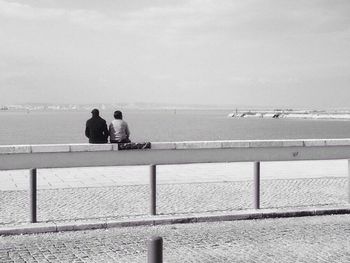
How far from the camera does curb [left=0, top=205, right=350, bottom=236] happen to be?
8.05 m

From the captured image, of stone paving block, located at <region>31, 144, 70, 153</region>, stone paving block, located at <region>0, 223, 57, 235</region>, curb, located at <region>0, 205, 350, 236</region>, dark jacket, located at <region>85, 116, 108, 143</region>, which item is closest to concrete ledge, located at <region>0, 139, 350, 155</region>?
stone paving block, located at <region>31, 144, 70, 153</region>

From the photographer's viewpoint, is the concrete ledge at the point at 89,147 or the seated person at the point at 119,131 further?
the seated person at the point at 119,131

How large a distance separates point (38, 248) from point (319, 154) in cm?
1629

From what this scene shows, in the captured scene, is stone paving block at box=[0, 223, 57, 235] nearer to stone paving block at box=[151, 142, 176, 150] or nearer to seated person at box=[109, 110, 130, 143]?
seated person at box=[109, 110, 130, 143]

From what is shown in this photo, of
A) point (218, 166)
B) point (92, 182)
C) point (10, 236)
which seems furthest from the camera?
point (218, 166)

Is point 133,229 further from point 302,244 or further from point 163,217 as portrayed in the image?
point 302,244

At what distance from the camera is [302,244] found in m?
7.28

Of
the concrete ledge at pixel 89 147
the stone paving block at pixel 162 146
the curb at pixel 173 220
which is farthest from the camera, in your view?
the stone paving block at pixel 162 146

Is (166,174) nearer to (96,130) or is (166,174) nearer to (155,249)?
(96,130)

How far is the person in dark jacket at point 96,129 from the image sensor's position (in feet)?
58.1

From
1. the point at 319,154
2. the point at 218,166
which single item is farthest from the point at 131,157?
the point at 319,154

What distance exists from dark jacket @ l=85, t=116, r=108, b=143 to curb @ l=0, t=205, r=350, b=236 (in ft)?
30.3

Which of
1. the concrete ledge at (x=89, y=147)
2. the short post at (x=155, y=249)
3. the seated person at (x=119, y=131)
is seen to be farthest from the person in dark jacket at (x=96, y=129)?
the short post at (x=155, y=249)

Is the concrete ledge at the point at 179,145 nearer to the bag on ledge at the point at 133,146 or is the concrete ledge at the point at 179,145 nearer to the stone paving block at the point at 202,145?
the stone paving block at the point at 202,145
